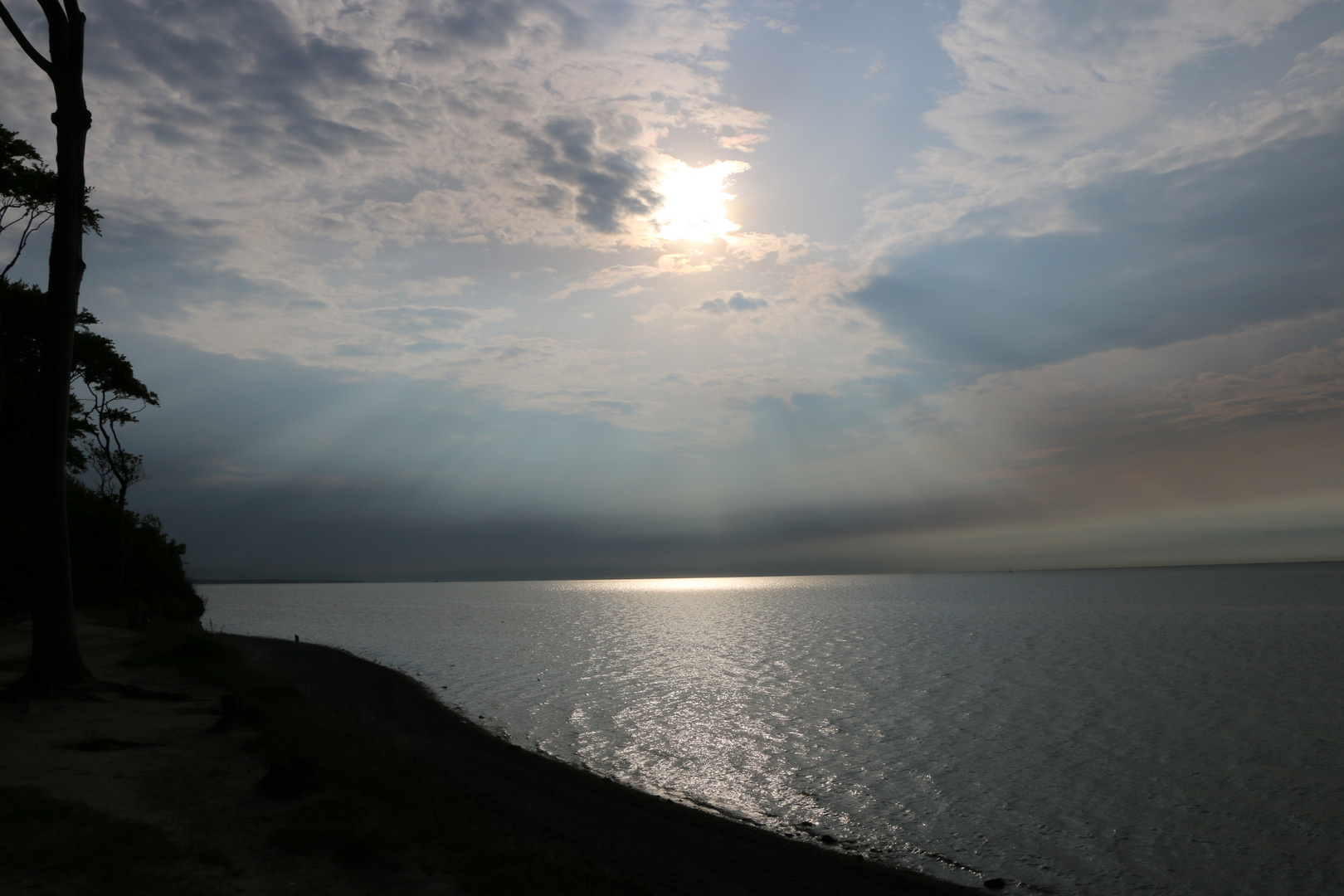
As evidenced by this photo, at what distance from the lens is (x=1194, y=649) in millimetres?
50938

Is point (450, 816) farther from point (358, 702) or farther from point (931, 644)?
point (931, 644)

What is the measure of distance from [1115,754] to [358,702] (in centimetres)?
2842

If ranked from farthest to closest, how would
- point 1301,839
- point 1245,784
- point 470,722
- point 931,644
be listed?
point 931,644
point 470,722
point 1245,784
point 1301,839

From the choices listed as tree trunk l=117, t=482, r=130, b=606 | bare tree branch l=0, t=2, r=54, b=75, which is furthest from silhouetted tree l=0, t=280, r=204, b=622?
bare tree branch l=0, t=2, r=54, b=75

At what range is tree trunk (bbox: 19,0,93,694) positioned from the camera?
16.1 m

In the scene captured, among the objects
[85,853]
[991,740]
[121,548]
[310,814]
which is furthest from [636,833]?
[121,548]

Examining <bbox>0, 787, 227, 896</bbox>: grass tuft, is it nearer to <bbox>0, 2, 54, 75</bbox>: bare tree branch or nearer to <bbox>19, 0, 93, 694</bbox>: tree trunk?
<bbox>19, 0, 93, 694</bbox>: tree trunk

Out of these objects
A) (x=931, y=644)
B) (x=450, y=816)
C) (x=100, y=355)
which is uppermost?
(x=100, y=355)

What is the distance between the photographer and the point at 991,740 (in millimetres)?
25938

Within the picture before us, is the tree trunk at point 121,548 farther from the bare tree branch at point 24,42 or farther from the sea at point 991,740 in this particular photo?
the bare tree branch at point 24,42

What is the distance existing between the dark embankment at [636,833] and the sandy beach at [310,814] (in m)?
0.06

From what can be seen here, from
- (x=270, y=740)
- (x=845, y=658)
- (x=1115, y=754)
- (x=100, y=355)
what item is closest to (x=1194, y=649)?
(x=845, y=658)

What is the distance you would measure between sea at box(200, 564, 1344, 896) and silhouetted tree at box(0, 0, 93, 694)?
1454 cm

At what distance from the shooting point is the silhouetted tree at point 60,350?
1608 centimetres
